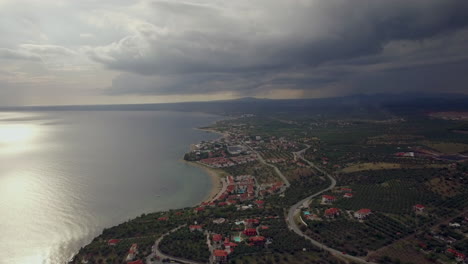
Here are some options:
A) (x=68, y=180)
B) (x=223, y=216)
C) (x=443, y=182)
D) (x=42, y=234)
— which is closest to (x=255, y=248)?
(x=223, y=216)

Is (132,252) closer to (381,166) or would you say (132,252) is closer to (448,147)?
(381,166)

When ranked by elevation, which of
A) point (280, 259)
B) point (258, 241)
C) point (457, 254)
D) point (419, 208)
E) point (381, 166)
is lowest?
point (280, 259)

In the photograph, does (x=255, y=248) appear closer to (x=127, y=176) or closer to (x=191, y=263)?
(x=191, y=263)

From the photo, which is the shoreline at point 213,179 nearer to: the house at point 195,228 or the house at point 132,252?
the house at point 195,228

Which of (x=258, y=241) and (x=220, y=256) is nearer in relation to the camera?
(x=220, y=256)

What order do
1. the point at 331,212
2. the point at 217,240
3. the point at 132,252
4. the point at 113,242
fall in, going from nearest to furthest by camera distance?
the point at 132,252
the point at 217,240
the point at 113,242
the point at 331,212

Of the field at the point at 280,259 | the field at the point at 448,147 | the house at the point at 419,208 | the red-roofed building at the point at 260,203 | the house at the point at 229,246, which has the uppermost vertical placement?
the field at the point at 448,147

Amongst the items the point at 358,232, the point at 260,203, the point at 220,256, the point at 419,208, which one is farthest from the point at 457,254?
the point at 260,203

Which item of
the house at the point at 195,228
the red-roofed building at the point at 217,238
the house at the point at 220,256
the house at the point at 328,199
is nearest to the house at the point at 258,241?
the red-roofed building at the point at 217,238

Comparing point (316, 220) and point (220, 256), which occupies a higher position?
point (316, 220)
